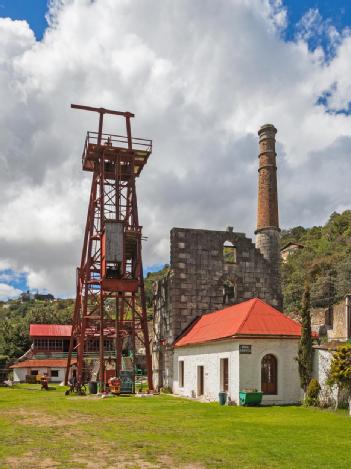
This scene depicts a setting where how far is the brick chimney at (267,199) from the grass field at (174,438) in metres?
17.4

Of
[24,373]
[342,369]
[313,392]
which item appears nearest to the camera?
[342,369]

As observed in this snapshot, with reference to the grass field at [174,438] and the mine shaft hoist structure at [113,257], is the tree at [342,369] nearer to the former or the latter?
the grass field at [174,438]

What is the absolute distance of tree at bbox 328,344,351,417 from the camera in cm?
1969

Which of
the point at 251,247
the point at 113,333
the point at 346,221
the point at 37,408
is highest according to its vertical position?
the point at 346,221

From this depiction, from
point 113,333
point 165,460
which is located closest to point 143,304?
point 113,333

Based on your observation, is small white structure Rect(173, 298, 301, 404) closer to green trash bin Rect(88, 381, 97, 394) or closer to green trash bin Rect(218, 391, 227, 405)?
green trash bin Rect(218, 391, 227, 405)

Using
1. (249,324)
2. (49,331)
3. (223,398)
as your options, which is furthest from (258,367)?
(49,331)

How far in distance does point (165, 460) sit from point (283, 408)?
38.3 feet

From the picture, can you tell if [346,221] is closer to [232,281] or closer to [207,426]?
[232,281]

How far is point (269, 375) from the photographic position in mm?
24219

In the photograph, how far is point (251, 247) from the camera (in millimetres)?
35031

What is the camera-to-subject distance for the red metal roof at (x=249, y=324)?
23953mm

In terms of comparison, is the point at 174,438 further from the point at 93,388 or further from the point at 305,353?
the point at 93,388

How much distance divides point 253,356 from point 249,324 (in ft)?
4.69
